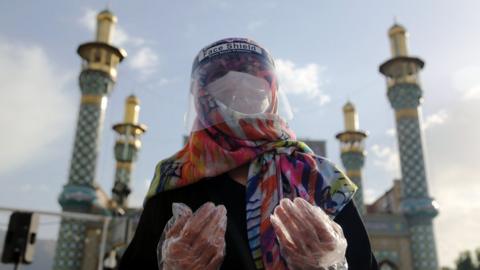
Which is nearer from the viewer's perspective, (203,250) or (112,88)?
(203,250)

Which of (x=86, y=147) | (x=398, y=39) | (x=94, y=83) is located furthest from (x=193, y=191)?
(x=398, y=39)

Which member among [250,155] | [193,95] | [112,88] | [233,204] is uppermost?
[112,88]

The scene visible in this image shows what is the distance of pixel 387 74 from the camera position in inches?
559

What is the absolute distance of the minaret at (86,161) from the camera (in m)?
12.2

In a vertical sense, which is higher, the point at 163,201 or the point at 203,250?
the point at 163,201

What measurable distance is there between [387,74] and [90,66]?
8.77 meters

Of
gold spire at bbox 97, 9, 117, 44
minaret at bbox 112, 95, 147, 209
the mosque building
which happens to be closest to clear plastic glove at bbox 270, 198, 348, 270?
the mosque building

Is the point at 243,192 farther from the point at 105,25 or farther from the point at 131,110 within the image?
the point at 131,110

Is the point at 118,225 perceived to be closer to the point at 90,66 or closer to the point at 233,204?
the point at 90,66

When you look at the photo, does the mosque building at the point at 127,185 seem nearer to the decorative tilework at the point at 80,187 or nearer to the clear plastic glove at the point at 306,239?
the decorative tilework at the point at 80,187

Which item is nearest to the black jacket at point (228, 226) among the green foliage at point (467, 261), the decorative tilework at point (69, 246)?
the decorative tilework at point (69, 246)

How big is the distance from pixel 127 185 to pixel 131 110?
582 cm

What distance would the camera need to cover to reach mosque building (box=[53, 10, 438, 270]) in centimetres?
1223

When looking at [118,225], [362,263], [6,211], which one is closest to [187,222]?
[362,263]
